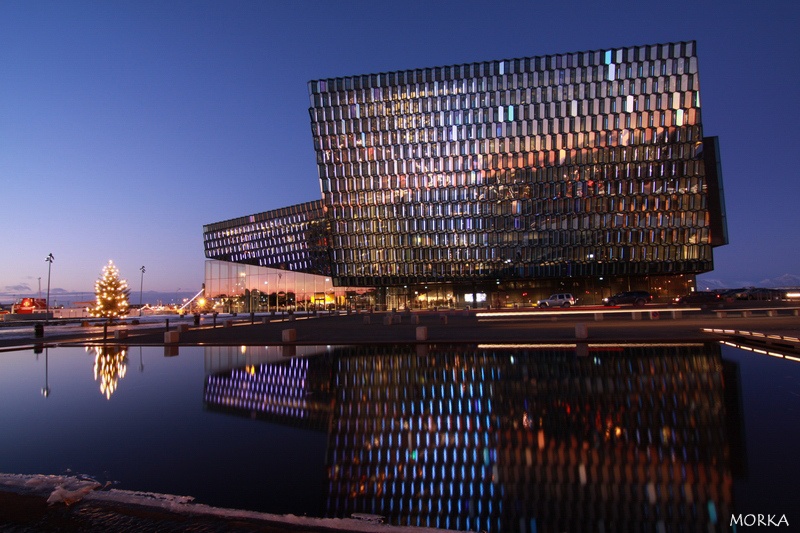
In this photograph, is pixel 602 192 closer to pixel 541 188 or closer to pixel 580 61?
pixel 541 188

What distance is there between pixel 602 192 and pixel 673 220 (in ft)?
31.6

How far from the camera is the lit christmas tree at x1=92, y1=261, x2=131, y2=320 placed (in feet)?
175

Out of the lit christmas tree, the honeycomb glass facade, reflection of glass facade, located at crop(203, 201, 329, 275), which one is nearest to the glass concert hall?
the honeycomb glass facade

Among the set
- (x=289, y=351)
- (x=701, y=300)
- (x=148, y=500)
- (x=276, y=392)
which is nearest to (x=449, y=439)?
(x=148, y=500)

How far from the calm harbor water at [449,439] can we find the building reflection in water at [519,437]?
0.10ft

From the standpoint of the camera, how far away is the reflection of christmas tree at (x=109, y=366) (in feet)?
47.3

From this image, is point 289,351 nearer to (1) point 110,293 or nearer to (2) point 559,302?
(1) point 110,293

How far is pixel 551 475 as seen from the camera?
6734 mm

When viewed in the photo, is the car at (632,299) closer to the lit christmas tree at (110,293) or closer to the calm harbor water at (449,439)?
the calm harbor water at (449,439)

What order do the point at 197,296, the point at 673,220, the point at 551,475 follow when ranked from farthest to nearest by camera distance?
the point at 197,296
the point at 673,220
the point at 551,475

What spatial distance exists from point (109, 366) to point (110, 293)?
1559 inches

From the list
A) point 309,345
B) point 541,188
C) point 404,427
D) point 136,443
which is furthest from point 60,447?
point 541,188

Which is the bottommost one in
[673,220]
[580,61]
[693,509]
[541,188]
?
[693,509]

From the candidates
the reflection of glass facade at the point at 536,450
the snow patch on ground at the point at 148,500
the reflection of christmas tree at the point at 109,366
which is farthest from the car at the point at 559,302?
the snow patch on ground at the point at 148,500
